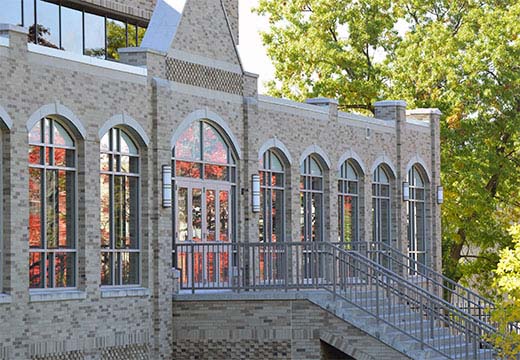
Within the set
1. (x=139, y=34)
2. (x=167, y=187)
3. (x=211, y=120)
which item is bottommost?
(x=167, y=187)

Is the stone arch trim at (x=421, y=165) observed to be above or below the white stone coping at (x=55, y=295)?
above

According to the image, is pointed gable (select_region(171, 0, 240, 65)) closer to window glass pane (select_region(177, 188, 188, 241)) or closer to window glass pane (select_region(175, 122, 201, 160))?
window glass pane (select_region(175, 122, 201, 160))

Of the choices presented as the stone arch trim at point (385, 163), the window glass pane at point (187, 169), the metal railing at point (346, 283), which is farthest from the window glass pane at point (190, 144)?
the stone arch trim at point (385, 163)

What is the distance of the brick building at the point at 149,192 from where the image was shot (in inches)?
921

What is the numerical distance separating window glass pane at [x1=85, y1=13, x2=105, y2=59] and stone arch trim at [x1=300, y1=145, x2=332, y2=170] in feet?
→ 18.6

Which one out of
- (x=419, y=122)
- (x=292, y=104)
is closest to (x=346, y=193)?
(x=292, y=104)

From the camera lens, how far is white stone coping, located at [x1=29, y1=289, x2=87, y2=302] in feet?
76.3

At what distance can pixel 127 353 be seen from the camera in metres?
25.7

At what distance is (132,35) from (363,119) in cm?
735

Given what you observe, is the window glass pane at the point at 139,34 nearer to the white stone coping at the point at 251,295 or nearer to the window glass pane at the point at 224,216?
the window glass pane at the point at 224,216

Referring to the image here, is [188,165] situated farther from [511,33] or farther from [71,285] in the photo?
[511,33]

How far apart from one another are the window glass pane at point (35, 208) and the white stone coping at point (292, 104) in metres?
8.92

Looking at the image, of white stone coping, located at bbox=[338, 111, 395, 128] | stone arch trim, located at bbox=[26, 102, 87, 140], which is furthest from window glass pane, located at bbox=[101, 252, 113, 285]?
white stone coping, located at bbox=[338, 111, 395, 128]

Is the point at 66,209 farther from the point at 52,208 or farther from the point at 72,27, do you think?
the point at 72,27
